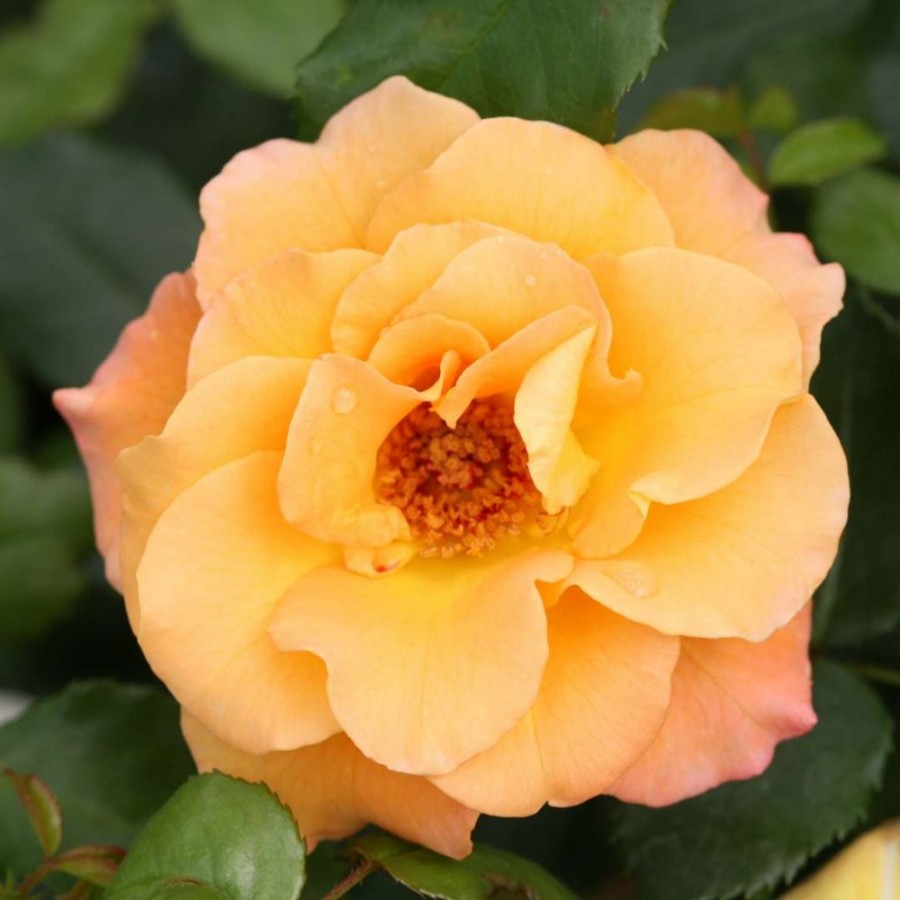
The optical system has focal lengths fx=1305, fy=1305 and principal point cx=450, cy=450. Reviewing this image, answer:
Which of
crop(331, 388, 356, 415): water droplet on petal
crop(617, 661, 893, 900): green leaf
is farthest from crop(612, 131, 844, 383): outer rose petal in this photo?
crop(617, 661, 893, 900): green leaf

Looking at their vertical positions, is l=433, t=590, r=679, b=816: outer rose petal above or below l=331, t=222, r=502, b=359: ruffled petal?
below

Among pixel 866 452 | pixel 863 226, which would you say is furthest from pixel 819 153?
pixel 866 452

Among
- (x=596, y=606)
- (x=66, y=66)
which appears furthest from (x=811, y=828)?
(x=66, y=66)

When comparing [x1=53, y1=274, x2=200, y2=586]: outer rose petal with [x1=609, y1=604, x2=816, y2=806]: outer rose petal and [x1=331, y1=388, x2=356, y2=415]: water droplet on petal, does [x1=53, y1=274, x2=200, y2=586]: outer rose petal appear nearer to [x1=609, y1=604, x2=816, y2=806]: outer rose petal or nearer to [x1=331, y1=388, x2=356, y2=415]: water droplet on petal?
[x1=331, y1=388, x2=356, y2=415]: water droplet on petal

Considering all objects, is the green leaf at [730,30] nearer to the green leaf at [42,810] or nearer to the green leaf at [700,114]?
the green leaf at [700,114]

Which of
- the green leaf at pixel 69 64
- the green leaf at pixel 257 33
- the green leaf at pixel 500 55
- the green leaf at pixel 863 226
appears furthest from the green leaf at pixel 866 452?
the green leaf at pixel 69 64

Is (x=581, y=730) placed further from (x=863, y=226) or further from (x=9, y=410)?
(x=9, y=410)
